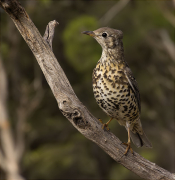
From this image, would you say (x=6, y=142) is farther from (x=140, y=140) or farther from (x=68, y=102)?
(x=68, y=102)

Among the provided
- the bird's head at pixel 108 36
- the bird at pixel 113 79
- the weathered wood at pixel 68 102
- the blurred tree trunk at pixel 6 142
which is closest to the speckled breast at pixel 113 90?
the bird at pixel 113 79

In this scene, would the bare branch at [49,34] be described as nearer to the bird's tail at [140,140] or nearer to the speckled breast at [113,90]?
the speckled breast at [113,90]

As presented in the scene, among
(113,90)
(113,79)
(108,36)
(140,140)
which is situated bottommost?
(140,140)

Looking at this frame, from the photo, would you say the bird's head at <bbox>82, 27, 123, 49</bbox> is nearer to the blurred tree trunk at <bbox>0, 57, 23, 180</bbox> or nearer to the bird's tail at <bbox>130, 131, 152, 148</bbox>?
the bird's tail at <bbox>130, 131, 152, 148</bbox>

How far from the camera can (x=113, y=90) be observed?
4453mm

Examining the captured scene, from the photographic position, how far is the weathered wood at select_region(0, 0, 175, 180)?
368 cm

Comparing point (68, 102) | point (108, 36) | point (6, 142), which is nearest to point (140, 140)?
point (108, 36)

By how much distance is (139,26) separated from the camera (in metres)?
9.45

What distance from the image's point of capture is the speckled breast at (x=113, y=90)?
4465 millimetres

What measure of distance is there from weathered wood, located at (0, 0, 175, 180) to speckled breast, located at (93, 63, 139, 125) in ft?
1.77

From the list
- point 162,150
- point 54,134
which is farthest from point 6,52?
point 162,150

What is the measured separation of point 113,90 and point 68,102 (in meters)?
0.94

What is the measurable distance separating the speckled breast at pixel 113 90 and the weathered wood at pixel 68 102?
541 millimetres

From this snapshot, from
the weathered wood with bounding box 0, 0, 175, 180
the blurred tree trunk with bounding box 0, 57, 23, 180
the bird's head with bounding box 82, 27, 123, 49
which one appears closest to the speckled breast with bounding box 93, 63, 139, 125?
the bird's head with bounding box 82, 27, 123, 49
